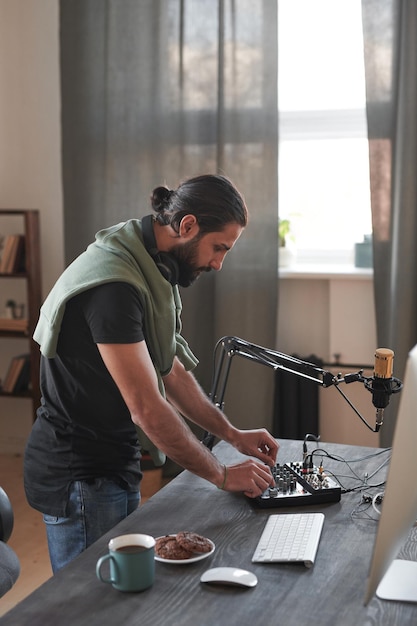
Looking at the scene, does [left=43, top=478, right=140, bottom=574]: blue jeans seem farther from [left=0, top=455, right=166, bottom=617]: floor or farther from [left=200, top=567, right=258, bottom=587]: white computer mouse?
[left=0, top=455, right=166, bottom=617]: floor

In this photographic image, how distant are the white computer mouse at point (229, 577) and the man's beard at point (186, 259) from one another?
75 cm

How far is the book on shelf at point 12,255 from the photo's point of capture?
4.23 metres

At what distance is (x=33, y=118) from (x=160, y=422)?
2959 millimetres

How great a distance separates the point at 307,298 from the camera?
13.1 feet

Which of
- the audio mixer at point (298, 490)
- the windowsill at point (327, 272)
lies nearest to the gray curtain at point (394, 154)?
the windowsill at point (327, 272)

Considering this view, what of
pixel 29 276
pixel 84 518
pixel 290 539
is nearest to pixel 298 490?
pixel 290 539

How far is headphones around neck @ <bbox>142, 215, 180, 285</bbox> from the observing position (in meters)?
1.94

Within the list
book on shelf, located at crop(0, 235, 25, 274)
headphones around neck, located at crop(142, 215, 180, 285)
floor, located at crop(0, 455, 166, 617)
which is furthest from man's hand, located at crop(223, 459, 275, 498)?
book on shelf, located at crop(0, 235, 25, 274)

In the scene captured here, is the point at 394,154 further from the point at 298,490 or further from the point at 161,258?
the point at 298,490

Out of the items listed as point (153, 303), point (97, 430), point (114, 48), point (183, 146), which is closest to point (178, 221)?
point (153, 303)

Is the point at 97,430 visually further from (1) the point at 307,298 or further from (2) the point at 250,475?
(1) the point at 307,298

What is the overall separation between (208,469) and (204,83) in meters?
2.52

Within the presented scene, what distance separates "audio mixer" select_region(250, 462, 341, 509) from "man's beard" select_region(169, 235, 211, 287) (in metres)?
0.51

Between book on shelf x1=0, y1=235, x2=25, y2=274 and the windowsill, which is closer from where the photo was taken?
the windowsill
